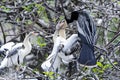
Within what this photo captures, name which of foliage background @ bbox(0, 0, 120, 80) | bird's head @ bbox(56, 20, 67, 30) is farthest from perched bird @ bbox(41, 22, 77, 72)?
foliage background @ bbox(0, 0, 120, 80)

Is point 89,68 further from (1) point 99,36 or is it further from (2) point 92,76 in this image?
(1) point 99,36

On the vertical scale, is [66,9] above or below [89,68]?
above

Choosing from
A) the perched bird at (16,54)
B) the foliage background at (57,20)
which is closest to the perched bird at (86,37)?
the foliage background at (57,20)

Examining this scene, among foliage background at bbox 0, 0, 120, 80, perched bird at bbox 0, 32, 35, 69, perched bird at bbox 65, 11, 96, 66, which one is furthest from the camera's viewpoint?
perched bird at bbox 0, 32, 35, 69

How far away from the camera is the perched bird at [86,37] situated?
2.91 m

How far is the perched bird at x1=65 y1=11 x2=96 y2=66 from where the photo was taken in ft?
9.55

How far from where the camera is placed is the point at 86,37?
2.98 m

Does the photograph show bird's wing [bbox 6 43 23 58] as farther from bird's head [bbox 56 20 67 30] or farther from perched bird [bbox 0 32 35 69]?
bird's head [bbox 56 20 67 30]

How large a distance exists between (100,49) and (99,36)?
66 cm

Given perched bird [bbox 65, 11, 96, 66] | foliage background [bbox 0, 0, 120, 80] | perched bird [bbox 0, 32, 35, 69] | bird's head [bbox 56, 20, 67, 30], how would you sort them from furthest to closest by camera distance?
perched bird [bbox 0, 32, 35, 69], bird's head [bbox 56, 20, 67, 30], foliage background [bbox 0, 0, 120, 80], perched bird [bbox 65, 11, 96, 66]

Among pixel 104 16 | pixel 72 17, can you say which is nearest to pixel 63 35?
pixel 72 17

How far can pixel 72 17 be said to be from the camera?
3.19 metres

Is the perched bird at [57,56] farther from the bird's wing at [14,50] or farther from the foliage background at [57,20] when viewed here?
the bird's wing at [14,50]

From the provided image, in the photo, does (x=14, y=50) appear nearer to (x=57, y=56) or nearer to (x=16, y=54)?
(x=16, y=54)
